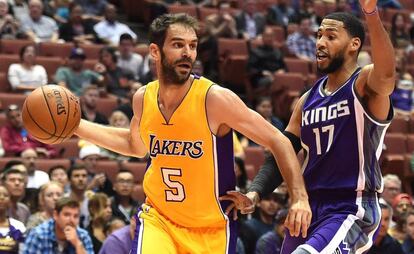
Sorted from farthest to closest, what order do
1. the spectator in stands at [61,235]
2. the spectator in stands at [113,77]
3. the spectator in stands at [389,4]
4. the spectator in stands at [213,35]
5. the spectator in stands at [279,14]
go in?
the spectator in stands at [389,4] → the spectator in stands at [279,14] → the spectator in stands at [213,35] → the spectator in stands at [113,77] → the spectator in stands at [61,235]

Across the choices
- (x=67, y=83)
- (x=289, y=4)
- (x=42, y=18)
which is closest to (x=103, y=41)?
(x=42, y=18)

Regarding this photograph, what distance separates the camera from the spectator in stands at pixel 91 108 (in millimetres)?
12039

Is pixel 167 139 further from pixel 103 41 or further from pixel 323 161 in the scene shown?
pixel 103 41

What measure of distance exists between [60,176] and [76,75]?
3.01 metres

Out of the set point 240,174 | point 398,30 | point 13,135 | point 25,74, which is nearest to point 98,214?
point 240,174

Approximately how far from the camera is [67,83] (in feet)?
41.9

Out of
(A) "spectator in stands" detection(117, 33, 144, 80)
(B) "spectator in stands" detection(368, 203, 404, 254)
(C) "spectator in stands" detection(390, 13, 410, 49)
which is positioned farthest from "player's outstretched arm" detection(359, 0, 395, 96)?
(C) "spectator in stands" detection(390, 13, 410, 49)

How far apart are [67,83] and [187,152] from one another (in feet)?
24.6

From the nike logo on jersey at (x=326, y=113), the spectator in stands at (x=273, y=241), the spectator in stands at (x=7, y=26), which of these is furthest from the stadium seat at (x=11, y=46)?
the nike logo on jersey at (x=326, y=113)

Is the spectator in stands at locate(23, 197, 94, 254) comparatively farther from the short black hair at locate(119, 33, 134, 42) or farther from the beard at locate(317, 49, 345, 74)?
the short black hair at locate(119, 33, 134, 42)

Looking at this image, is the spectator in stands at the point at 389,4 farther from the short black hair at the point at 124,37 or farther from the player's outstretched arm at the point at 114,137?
the player's outstretched arm at the point at 114,137

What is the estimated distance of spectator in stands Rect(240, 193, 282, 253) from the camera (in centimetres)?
980

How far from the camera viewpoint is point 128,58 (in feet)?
45.1

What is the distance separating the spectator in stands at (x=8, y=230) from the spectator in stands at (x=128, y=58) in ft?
17.0
